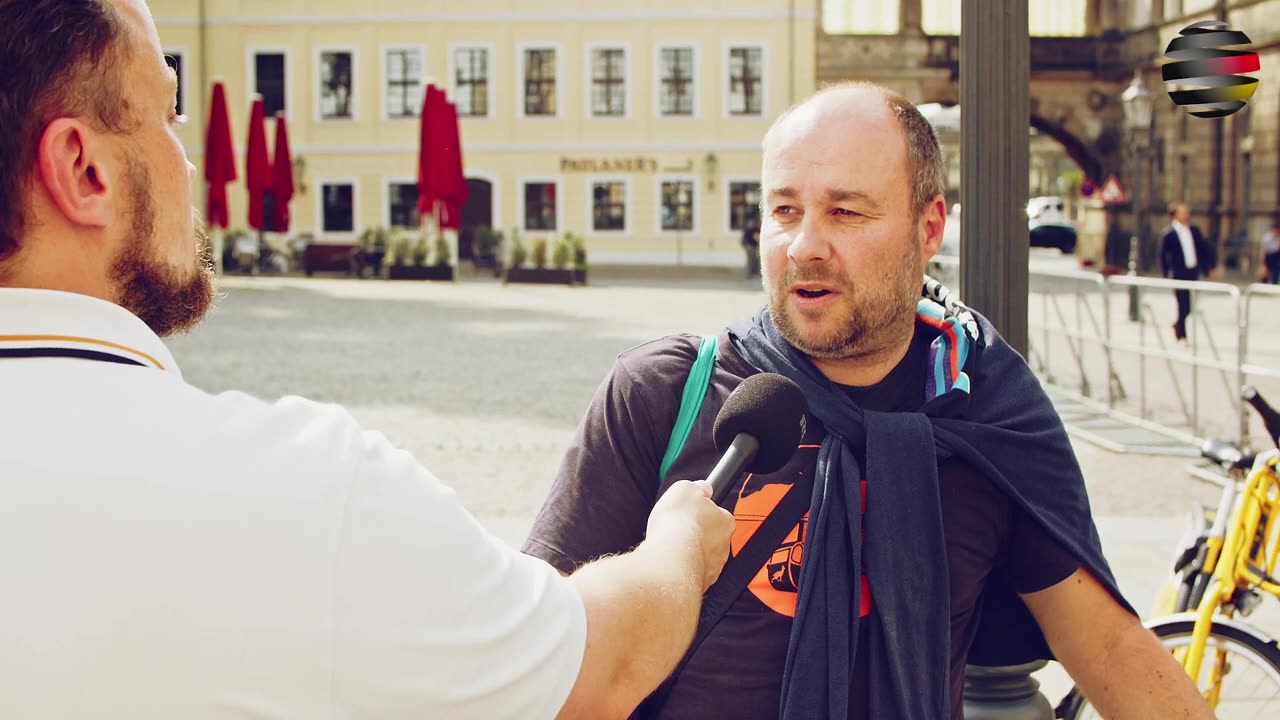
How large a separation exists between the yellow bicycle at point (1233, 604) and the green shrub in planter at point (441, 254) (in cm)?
2841

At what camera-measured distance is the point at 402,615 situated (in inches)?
45.6

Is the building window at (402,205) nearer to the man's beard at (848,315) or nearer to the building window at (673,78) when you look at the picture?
the building window at (673,78)

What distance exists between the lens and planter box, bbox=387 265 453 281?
31625 millimetres

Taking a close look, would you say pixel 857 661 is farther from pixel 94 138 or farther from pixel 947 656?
pixel 94 138

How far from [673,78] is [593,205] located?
13.1 feet

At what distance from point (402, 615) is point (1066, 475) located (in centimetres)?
138

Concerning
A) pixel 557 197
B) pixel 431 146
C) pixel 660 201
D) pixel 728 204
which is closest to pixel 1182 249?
pixel 431 146

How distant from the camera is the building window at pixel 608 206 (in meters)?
40.7

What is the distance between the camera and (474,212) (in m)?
41.4

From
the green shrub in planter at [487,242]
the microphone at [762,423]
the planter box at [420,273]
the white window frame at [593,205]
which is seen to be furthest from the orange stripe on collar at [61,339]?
the white window frame at [593,205]

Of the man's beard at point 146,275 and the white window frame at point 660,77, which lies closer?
the man's beard at point 146,275

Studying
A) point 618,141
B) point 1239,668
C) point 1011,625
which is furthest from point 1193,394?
point 618,141

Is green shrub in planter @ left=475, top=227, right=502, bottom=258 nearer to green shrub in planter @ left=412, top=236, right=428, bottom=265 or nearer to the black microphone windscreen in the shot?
green shrub in planter @ left=412, top=236, right=428, bottom=265

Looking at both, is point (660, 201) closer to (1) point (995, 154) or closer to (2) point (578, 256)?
(2) point (578, 256)
